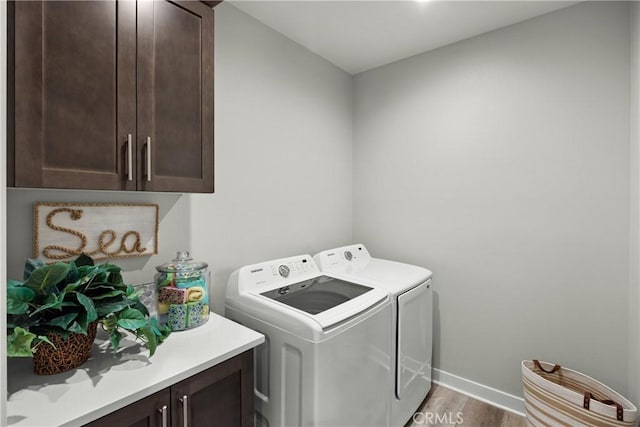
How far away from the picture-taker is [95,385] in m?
0.92

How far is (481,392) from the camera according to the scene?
7.07ft

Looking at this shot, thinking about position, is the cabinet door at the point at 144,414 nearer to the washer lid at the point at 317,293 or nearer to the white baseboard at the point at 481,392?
the washer lid at the point at 317,293

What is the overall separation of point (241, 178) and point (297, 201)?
19.8 inches

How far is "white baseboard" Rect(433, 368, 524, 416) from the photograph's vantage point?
2.03 m

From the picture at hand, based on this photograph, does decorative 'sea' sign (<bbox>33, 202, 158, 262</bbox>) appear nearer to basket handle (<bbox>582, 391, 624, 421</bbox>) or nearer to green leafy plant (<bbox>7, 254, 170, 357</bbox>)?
green leafy plant (<bbox>7, 254, 170, 357</bbox>)

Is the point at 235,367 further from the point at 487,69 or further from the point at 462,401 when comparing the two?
the point at 487,69

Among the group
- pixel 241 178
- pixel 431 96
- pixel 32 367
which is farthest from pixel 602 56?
pixel 32 367

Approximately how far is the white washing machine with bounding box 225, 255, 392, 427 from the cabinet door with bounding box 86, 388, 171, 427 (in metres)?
0.50

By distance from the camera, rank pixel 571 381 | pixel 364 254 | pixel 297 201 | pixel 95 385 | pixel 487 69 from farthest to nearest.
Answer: pixel 364 254 < pixel 297 201 < pixel 487 69 < pixel 571 381 < pixel 95 385

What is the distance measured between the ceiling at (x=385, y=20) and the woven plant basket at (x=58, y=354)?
1837 mm

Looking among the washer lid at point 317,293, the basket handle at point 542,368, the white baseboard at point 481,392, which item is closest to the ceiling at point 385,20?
the washer lid at point 317,293

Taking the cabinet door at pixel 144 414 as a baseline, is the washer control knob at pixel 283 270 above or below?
above

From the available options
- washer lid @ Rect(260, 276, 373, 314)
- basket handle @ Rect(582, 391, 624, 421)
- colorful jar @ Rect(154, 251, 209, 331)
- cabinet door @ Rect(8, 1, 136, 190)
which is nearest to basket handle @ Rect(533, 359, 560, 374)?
basket handle @ Rect(582, 391, 624, 421)

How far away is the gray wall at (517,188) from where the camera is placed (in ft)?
5.65
